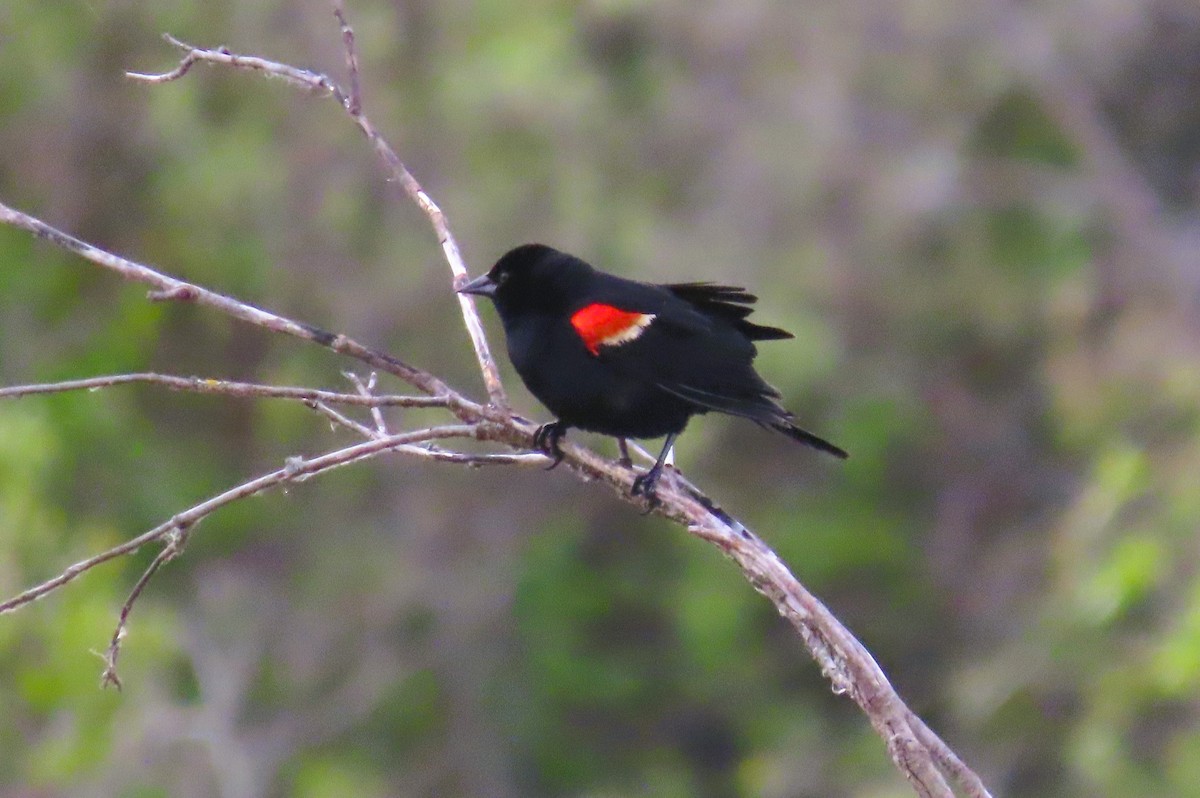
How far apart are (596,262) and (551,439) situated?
7.27 m

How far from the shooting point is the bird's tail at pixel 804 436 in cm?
322

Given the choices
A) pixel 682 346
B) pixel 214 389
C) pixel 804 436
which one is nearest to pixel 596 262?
pixel 682 346

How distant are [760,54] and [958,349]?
9.13ft

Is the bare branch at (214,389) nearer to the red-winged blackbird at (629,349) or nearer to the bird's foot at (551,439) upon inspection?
the bird's foot at (551,439)

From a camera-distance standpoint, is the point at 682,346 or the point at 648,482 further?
the point at 682,346

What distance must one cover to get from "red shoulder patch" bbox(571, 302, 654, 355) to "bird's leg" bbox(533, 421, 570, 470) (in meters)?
0.33

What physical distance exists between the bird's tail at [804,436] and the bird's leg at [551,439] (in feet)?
1.44

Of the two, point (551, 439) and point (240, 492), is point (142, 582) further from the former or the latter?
point (551, 439)

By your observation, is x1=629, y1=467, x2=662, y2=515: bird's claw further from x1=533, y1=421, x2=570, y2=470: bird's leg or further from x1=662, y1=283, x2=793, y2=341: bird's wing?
x1=662, y1=283, x2=793, y2=341: bird's wing

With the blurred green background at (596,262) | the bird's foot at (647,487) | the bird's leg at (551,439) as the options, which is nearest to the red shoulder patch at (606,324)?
the bird's leg at (551,439)

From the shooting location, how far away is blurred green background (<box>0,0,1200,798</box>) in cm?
1004

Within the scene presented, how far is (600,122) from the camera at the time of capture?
1109 cm

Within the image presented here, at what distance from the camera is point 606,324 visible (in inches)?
145

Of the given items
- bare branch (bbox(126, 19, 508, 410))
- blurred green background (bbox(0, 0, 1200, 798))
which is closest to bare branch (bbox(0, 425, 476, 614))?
bare branch (bbox(126, 19, 508, 410))
